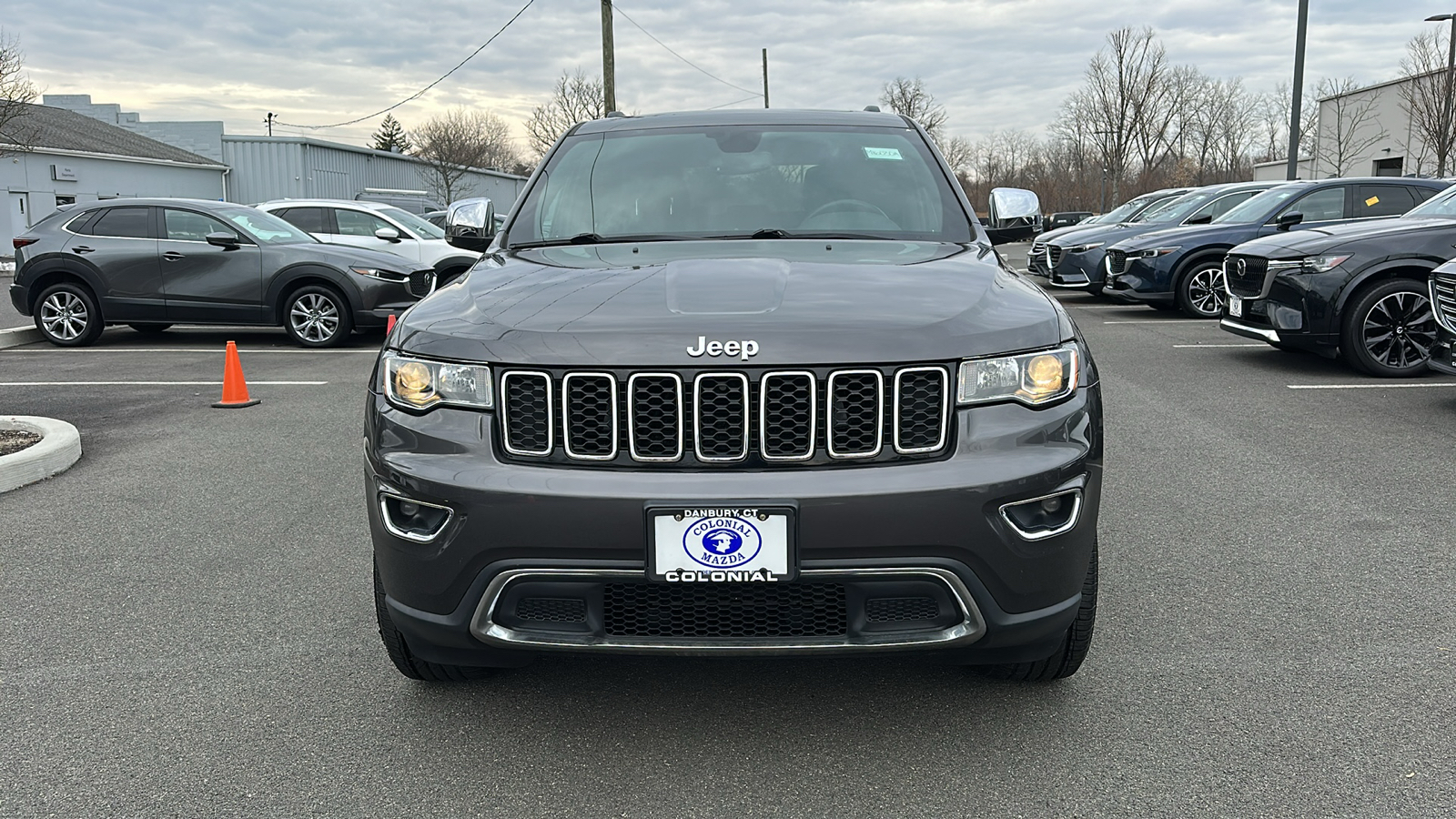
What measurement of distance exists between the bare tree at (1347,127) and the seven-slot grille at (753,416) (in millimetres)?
47231

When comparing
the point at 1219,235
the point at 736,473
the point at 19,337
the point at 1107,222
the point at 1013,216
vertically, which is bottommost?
the point at 19,337

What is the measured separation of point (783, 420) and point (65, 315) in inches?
474

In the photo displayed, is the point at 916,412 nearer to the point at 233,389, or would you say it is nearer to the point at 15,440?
the point at 15,440

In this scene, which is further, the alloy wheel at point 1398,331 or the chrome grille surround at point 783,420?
the alloy wheel at point 1398,331

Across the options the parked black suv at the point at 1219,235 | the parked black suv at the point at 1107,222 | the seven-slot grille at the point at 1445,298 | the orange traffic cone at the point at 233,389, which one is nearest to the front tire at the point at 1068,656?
the seven-slot grille at the point at 1445,298

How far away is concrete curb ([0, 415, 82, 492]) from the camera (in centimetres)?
579

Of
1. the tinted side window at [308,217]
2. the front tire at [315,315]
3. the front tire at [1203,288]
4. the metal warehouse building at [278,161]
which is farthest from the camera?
the metal warehouse building at [278,161]

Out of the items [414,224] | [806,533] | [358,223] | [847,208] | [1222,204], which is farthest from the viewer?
[1222,204]

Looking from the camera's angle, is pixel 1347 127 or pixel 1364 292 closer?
pixel 1364 292

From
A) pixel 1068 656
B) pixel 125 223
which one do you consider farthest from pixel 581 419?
pixel 125 223

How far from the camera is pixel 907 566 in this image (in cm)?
253

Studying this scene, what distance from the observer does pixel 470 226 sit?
14.9ft

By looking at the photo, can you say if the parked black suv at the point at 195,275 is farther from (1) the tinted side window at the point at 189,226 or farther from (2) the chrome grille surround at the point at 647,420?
(2) the chrome grille surround at the point at 647,420

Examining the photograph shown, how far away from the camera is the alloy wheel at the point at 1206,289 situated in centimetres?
1390
